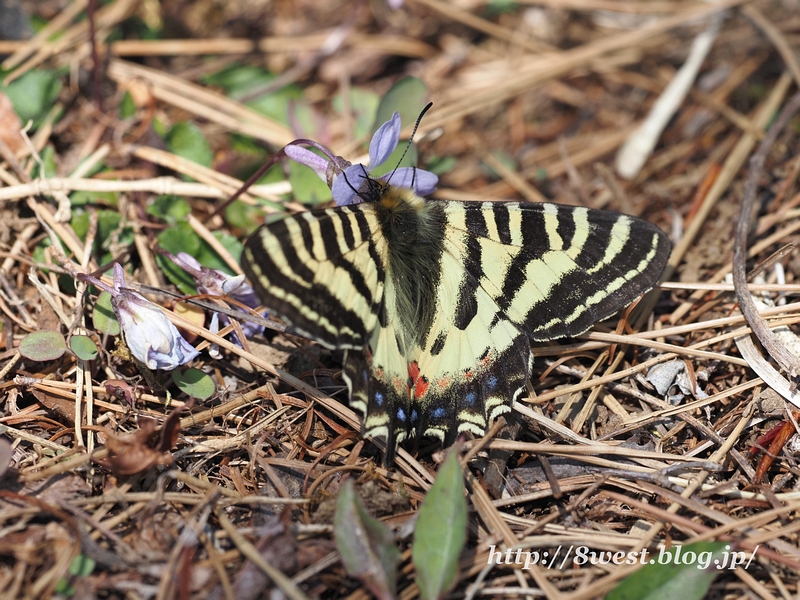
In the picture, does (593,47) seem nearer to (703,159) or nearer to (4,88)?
(703,159)

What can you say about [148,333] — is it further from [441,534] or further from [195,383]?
[441,534]

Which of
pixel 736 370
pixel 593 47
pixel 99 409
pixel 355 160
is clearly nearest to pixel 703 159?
pixel 593 47

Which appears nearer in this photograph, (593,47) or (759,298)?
(759,298)

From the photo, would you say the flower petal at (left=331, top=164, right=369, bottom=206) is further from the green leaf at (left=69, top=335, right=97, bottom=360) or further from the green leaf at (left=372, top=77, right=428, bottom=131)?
the green leaf at (left=69, top=335, right=97, bottom=360)

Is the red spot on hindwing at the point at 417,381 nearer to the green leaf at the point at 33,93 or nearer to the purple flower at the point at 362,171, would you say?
the purple flower at the point at 362,171

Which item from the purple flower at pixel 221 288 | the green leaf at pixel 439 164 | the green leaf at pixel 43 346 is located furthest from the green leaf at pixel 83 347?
the green leaf at pixel 439 164

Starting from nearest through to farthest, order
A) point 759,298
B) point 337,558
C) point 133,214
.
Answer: point 337,558 → point 759,298 → point 133,214
